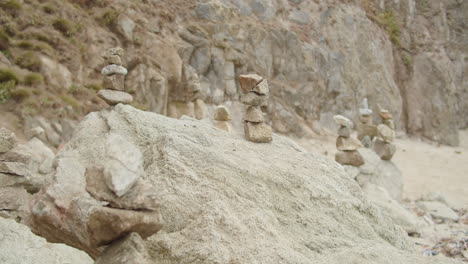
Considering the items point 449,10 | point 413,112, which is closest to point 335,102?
point 413,112

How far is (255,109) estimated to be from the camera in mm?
4645

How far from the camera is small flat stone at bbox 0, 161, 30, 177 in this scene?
4.66 meters

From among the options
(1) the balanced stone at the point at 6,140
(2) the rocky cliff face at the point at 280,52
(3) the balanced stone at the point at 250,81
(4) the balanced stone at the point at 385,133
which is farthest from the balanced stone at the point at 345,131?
(1) the balanced stone at the point at 6,140

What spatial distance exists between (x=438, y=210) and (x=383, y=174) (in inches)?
66.6

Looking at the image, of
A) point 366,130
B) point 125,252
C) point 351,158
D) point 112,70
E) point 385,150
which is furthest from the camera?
point 366,130

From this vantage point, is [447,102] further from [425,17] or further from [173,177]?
[173,177]

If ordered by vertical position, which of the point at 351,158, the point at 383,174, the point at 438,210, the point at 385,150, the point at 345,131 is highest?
the point at 345,131

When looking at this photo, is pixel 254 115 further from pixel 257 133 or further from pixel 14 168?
pixel 14 168

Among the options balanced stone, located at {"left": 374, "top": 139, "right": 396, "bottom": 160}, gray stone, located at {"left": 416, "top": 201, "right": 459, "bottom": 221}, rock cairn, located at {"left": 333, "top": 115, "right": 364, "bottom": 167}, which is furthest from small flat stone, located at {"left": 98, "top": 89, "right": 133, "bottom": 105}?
balanced stone, located at {"left": 374, "top": 139, "right": 396, "bottom": 160}

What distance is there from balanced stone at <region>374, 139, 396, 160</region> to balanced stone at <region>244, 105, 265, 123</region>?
7326 mm

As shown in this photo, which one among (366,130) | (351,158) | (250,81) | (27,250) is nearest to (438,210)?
(351,158)

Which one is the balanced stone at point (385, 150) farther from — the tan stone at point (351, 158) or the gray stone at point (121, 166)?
the gray stone at point (121, 166)

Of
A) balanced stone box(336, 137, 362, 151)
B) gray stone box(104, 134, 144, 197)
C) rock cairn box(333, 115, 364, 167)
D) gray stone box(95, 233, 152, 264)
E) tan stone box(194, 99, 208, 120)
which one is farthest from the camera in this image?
tan stone box(194, 99, 208, 120)

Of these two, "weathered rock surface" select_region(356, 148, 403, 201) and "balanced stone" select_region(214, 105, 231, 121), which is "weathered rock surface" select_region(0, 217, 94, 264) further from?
"weathered rock surface" select_region(356, 148, 403, 201)
